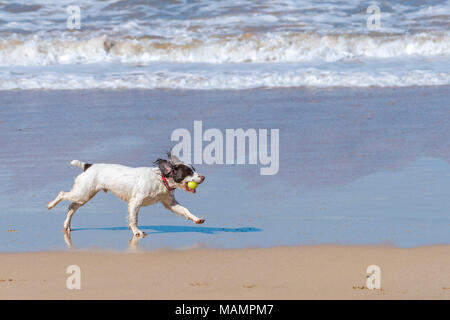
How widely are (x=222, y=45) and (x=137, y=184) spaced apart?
1074 cm

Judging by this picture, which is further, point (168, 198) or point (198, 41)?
point (198, 41)

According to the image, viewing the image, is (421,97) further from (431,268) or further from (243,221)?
(431,268)

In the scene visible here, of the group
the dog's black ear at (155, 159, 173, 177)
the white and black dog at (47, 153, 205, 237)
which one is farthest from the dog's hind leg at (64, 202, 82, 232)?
the dog's black ear at (155, 159, 173, 177)

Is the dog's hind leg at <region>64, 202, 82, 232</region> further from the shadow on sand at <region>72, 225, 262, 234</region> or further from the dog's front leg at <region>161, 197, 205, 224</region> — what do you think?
the dog's front leg at <region>161, 197, 205, 224</region>

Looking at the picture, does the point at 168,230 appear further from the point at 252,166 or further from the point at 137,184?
the point at 252,166

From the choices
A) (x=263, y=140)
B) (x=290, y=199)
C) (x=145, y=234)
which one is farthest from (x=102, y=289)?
(x=263, y=140)

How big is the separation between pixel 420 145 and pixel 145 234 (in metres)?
3.93

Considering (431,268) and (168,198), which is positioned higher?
(168,198)

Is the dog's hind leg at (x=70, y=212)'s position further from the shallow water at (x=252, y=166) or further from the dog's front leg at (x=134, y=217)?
the dog's front leg at (x=134, y=217)

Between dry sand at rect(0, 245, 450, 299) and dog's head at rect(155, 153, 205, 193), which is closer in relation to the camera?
dry sand at rect(0, 245, 450, 299)

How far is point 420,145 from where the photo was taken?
953cm

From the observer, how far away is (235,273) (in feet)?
19.1

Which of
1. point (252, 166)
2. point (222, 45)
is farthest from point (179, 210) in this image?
point (222, 45)

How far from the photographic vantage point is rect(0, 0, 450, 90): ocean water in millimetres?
14133
